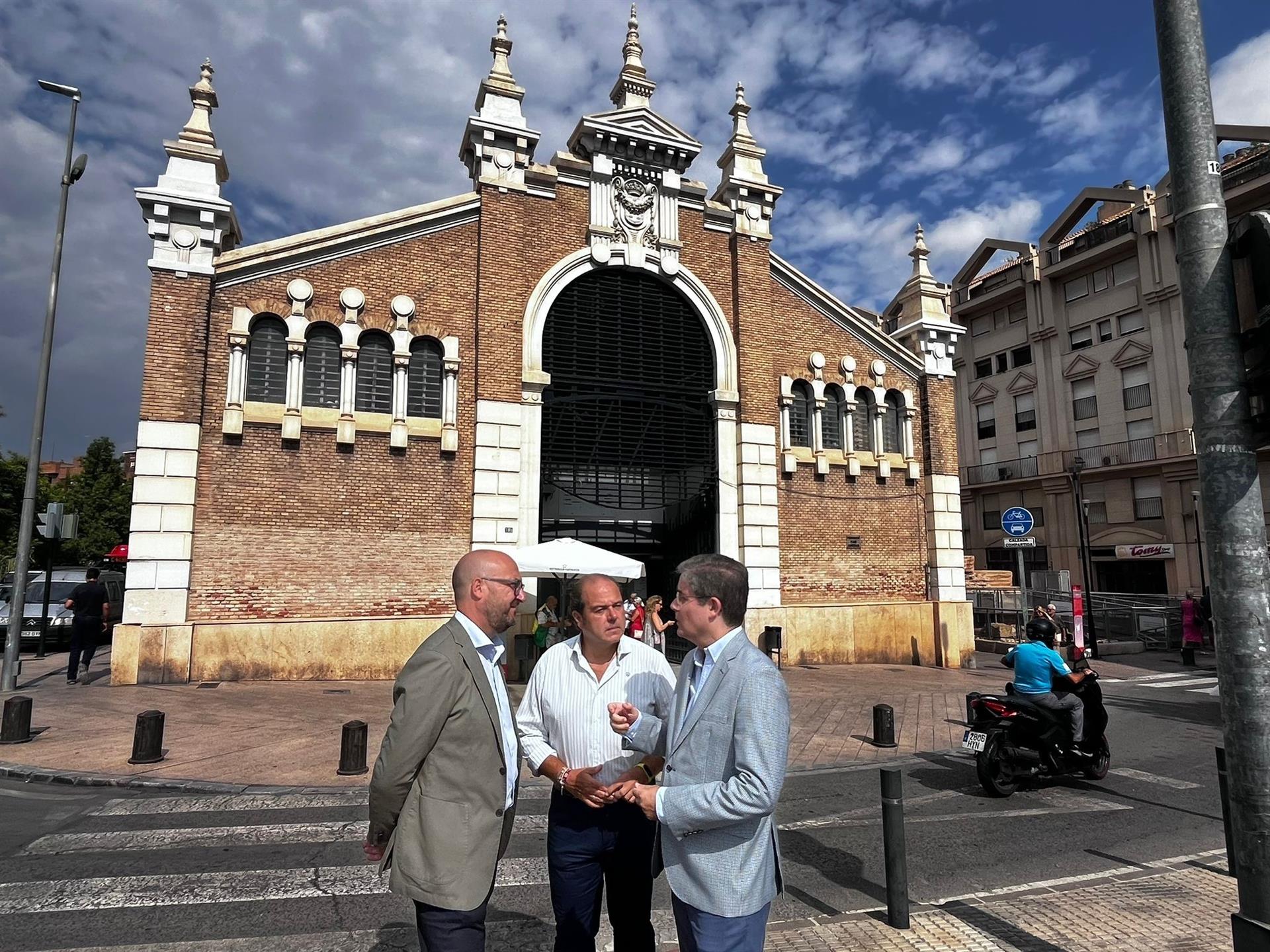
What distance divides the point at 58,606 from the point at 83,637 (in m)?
8.64

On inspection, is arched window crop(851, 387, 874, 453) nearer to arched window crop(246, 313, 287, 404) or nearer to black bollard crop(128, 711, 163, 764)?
arched window crop(246, 313, 287, 404)

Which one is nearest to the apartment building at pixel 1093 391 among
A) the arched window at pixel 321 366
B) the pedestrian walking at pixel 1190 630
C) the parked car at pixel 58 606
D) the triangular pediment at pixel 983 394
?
the triangular pediment at pixel 983 394

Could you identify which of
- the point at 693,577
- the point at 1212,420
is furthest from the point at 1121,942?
the point at 693,577

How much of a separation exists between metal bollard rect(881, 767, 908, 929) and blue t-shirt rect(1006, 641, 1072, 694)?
3711 millimetres

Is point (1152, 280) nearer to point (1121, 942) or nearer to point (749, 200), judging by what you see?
point (749, 200)

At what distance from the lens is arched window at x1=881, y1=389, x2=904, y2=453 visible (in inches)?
747

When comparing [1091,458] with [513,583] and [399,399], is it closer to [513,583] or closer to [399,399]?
[399,399]

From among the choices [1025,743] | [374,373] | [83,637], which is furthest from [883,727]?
[83,637]

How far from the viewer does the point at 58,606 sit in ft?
62.8

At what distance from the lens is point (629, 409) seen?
16547 mm

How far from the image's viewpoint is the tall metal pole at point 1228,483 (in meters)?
2.87

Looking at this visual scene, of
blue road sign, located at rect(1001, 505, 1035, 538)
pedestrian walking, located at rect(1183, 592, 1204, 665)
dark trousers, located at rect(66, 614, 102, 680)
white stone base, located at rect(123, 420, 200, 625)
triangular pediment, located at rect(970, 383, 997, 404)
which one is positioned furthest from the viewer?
triangular pediment, located at rect(970, 383, 997, 404)

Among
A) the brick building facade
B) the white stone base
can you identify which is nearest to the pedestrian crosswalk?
the brick building facade

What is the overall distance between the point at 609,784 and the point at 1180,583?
1366 inches
